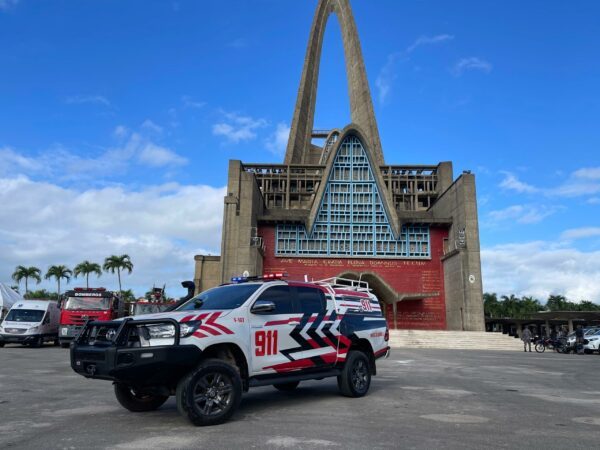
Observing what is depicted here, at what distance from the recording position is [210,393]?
601cm

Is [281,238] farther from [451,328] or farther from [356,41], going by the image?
[356,41]

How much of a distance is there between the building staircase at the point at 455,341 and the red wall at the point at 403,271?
31.0 feet

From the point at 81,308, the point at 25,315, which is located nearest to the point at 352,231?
the point at 81,308

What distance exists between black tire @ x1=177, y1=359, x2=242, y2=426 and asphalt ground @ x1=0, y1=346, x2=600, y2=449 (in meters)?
0.18

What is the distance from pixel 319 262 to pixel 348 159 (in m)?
11.0

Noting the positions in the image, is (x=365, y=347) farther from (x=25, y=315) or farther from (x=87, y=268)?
(x=87, y=268)

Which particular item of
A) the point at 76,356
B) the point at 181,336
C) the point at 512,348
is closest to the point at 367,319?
the point at 181,336

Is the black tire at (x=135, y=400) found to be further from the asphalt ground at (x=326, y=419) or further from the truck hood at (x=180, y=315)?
the truck hood at (x=180, y=315)

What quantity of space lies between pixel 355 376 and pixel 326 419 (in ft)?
6.90

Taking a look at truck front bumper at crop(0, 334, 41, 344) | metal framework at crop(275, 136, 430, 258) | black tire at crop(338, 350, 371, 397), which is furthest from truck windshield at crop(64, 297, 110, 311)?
metal framework at crop(275, 136, 430, 258)

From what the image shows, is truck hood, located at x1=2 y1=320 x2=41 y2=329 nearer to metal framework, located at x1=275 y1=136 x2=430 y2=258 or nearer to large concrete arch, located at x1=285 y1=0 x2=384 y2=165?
metal framework, located at x1=275 y1=136 x2=430 y2=258

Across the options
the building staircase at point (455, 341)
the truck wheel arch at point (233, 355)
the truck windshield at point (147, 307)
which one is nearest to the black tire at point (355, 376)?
the truck wheel arch at point (233, 355)

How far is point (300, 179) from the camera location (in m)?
52.2

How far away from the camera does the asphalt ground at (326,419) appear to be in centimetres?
524
